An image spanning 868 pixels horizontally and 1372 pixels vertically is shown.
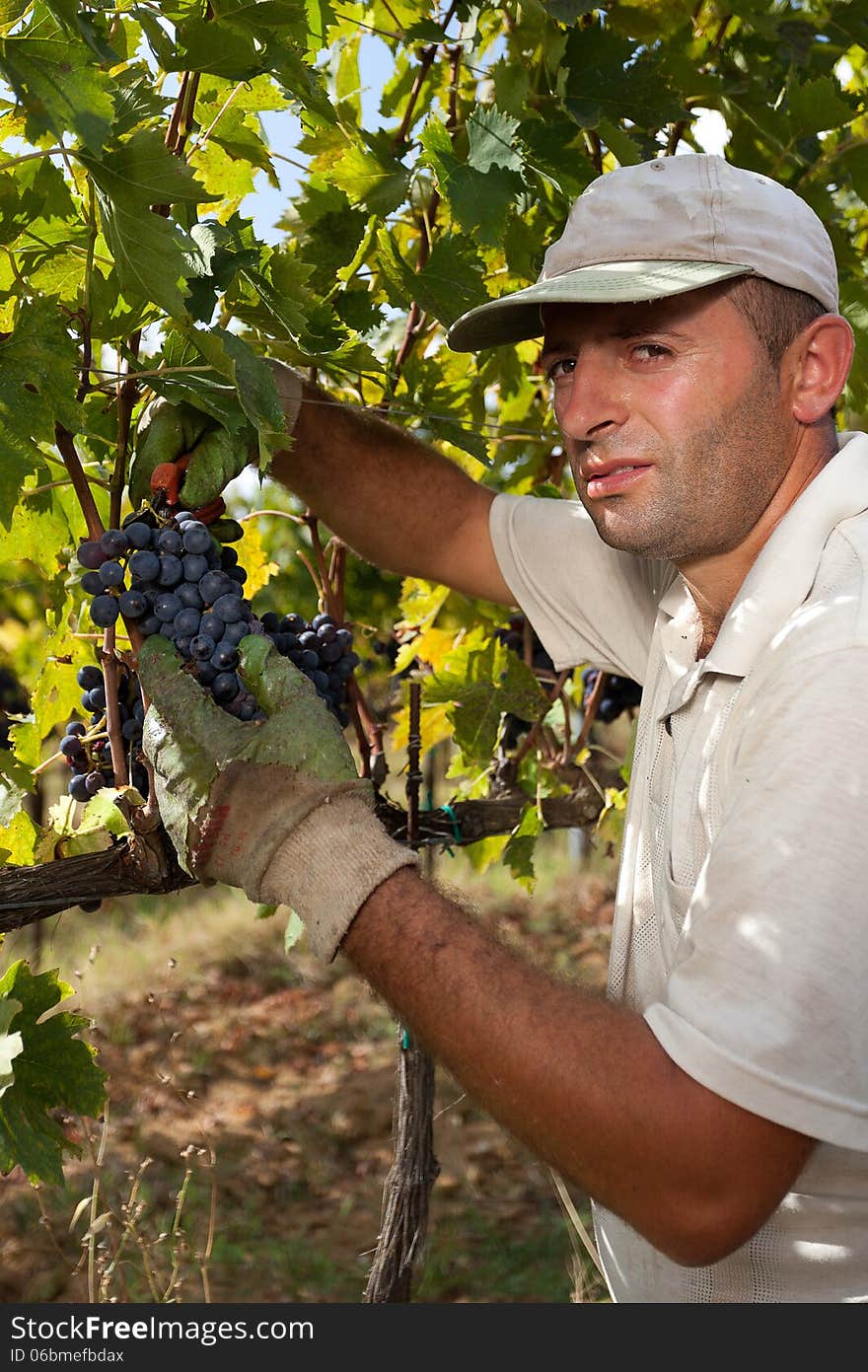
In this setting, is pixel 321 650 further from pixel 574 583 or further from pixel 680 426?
pixel 680 426

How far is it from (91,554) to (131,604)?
0.40ft

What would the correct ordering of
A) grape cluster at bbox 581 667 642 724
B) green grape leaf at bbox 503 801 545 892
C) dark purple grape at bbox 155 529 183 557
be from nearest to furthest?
1. dark purple grape at bbox 155 529 183 557
2. green grape leaf at bbox 503 801 545 892
3. grape cluster at bbox 581 667 642 724

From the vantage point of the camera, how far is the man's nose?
1980 millimetres

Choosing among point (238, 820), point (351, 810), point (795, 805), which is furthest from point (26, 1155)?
point (795, 805)

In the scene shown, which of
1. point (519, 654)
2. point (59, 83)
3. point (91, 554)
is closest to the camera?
point (59, 83)

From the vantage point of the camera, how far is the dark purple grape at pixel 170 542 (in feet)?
6.34

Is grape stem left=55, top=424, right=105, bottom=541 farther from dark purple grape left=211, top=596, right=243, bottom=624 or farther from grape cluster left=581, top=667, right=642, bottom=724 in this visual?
grape cluster left=581, top=667, right=642, bottom=724

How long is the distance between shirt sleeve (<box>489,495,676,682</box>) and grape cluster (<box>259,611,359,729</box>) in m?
0.38

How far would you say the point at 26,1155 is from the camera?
182cm

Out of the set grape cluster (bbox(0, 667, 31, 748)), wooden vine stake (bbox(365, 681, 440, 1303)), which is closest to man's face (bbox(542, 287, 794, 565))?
wooden vine stake (bbox(365, 681, 440, 1303))

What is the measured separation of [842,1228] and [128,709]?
1397 millimetres

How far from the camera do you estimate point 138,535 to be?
1947 mm

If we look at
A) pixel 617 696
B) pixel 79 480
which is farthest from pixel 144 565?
pixel 617 696

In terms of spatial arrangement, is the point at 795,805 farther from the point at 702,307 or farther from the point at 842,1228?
the point at 702,307
